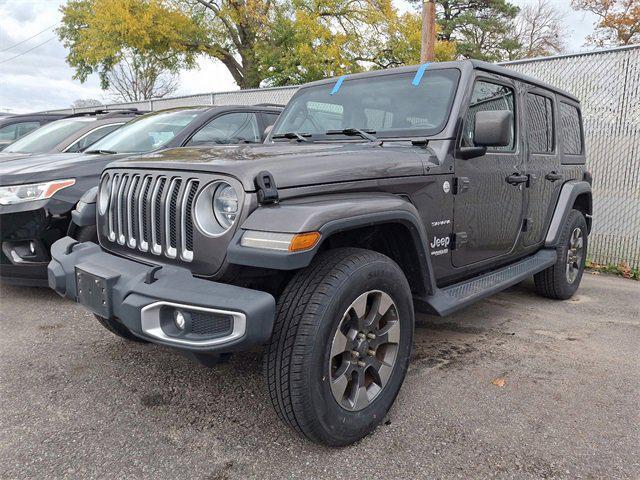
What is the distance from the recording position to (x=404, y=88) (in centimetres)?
329

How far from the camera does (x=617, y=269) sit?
19.9 ft

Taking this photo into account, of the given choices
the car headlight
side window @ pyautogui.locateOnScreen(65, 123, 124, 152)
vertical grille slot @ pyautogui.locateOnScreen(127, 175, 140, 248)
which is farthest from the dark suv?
vertical grille slot @ pyautogui.locateOnScreen(127, 175, 140, 248)

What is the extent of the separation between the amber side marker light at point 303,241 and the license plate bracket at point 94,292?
0.88 m

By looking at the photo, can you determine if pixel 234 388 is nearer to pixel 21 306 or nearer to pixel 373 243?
pixel 373 243

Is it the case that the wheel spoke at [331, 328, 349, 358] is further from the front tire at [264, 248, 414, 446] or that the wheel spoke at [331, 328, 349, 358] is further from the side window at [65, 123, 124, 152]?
the side window at [65, 123, 124, 152]

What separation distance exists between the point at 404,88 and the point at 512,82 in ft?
3.40

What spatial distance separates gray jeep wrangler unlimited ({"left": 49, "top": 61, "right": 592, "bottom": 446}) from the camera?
6.57 feet

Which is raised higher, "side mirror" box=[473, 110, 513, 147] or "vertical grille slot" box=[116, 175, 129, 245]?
"side mirror" box=[473, 110, 513, 147]

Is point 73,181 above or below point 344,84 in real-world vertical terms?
below

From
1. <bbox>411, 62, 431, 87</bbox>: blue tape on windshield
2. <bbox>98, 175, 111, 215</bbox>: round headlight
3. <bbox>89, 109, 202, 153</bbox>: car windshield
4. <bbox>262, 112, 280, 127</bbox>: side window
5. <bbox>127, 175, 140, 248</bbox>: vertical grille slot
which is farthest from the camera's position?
<bbox>262, 112, 280, 127</bbox>: side window

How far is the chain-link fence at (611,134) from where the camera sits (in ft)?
19.2

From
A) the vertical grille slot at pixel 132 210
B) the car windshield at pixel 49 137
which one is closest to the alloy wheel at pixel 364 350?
the vertical grille slot at pixel 132 210

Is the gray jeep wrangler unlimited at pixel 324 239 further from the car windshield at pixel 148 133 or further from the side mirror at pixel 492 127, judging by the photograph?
the car windshield at pixel 148 133

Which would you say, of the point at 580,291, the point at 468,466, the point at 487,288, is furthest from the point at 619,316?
the point at 468,466
